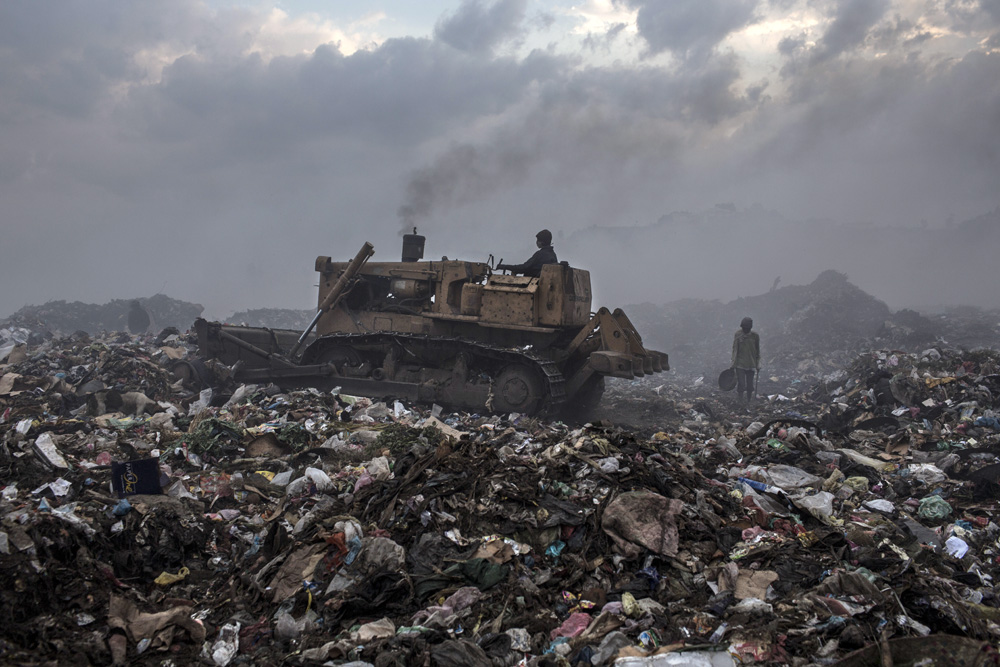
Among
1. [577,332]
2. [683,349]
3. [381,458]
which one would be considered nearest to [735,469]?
[381,458]

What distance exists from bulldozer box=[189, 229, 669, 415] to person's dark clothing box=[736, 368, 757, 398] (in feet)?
9.87

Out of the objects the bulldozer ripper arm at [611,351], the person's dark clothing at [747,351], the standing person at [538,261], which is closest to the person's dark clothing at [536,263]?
the standing person at [538,261]

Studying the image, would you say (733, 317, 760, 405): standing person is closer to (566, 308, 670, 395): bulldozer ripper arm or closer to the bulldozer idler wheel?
(566, 308, 670, 395): bulldozer ripper arm

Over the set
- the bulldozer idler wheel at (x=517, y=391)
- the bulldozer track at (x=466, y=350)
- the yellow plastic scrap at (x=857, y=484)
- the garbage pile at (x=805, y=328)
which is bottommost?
the yellow plastic scrap at (x=857, y=484)

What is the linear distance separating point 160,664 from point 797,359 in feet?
52.8

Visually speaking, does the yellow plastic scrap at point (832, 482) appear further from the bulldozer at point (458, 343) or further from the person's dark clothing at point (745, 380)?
the person's dark clothing at point (745, 380)

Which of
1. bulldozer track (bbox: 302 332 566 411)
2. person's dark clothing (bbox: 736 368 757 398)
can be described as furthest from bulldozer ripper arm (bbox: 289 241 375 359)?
person's dark clothing (bbox: 736 368 757 398)

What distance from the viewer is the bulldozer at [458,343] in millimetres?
8156

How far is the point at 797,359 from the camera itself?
15523 mm

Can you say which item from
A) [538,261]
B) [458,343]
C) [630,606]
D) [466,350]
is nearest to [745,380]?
[538,261]

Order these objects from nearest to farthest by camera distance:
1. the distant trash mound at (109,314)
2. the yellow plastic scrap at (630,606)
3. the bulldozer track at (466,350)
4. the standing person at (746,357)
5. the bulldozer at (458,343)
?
the yellow plastic scrap at (630,606) → the bulldozer track at (466,350) → the bulldozer at (458,343) → the standing person at (746,357) → the distant trash mound at (109,314)

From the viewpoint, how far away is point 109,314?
22047 mm

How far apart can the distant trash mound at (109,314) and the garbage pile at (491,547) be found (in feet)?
54.3

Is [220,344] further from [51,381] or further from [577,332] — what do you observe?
[577,332]
